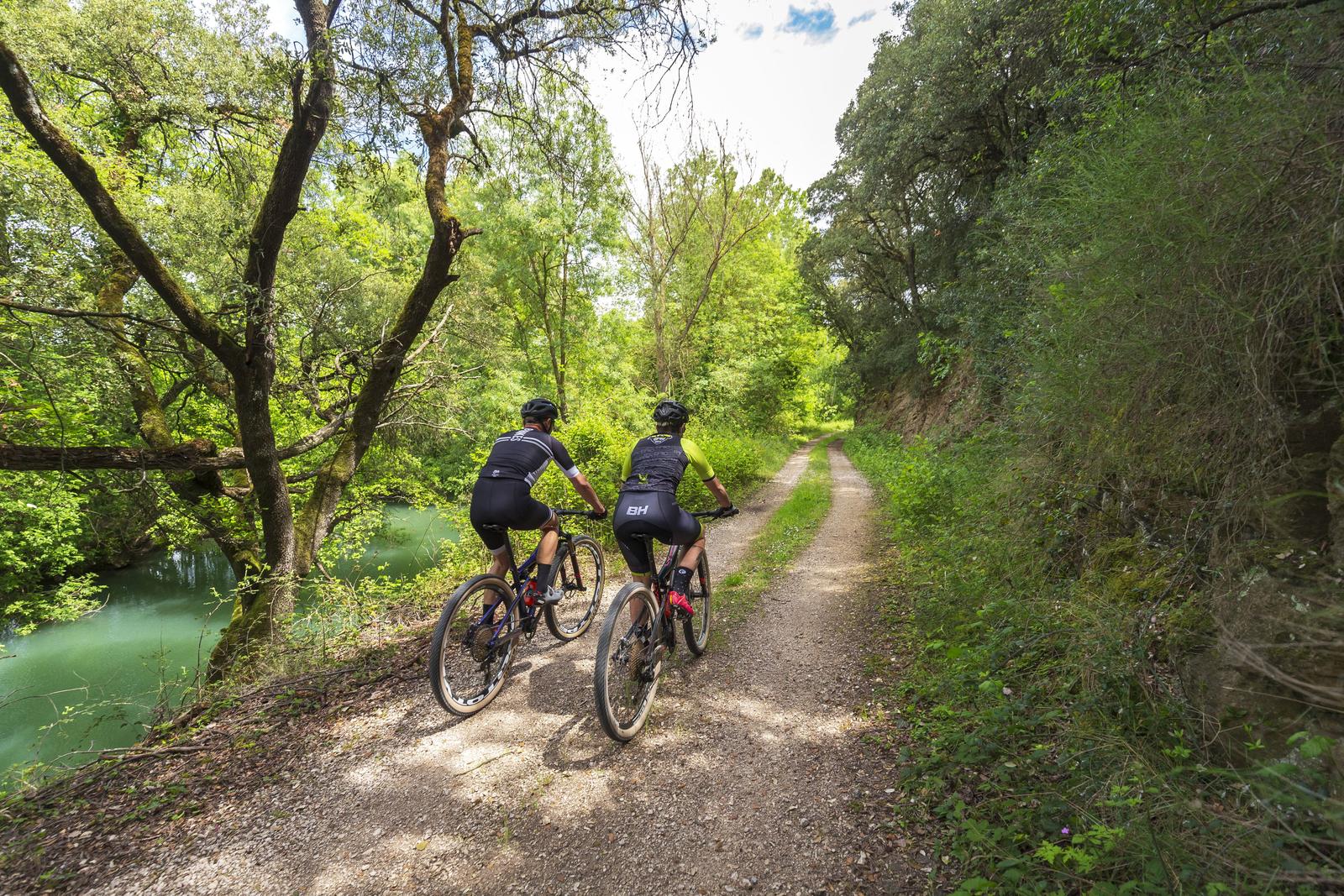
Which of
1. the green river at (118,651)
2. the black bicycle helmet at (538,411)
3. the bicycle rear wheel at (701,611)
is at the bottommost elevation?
the green river at (118,651)

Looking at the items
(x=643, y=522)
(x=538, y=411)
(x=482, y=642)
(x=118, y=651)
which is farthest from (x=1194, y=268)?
(x=118, y=651)

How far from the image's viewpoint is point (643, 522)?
3.29m

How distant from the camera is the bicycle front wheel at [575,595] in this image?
4.43 metres

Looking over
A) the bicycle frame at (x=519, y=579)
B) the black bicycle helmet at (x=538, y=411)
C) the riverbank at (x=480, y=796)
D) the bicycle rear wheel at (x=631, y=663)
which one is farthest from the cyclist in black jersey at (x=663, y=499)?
the riverbank at (x=480, y=796)

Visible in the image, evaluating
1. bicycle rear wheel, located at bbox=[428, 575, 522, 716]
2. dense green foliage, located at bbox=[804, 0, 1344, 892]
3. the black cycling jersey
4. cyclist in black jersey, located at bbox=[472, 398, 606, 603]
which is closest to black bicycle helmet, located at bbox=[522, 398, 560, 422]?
cyclist in black jersey, located at bbox=[472, 398, 606, 603]

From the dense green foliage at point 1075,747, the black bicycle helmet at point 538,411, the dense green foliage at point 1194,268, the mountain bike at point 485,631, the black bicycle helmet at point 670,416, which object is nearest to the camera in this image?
the dense green foliage at point 1075,747

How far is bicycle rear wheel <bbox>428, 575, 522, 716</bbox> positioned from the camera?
10.3ft

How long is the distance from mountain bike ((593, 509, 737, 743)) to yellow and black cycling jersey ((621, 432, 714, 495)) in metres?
0.39

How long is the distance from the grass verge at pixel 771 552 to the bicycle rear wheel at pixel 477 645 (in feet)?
6.50

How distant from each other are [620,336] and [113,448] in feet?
43.2

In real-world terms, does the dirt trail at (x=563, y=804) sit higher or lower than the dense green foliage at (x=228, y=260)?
lower

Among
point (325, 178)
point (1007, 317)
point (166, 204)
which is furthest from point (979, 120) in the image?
point (166, 204)

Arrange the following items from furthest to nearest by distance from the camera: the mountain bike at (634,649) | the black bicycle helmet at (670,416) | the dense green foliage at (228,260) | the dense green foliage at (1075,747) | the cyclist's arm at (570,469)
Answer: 1. the dense green foliage at (228,260)
2. the cyclist's arm at (570,469)
3. the black bicycle helmet at (670,416)
4. the mountain bike at (634,649)
5. the dense green foliage at (1075,747)

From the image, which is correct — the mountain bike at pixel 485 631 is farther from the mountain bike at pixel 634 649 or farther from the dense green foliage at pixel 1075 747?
the dense green foliage at pixel 1075 747
